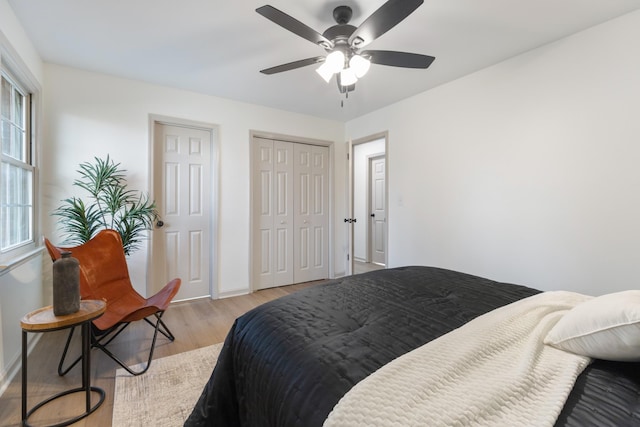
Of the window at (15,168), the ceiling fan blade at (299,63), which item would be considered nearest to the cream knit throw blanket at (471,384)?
the ceiling fan blade at (299,63)

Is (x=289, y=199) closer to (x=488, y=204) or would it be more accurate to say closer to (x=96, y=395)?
(x=488, y=204)

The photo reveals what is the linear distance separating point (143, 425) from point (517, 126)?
11.1ft

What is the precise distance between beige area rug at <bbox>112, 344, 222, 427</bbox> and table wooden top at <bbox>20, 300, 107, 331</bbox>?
0.55m

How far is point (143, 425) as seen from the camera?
4.89ft

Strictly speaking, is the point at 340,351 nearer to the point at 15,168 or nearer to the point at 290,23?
the point at 290,23

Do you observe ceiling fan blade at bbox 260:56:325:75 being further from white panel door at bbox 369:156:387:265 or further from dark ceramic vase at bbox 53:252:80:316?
white panel door at bbox 369:156:387:265

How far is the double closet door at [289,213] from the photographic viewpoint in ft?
12.7

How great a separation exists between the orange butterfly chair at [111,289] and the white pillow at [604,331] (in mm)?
2233

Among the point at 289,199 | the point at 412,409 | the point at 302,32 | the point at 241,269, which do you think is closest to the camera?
the point at 412,409

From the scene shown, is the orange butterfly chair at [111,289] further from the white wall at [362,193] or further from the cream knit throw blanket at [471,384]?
the white wall at [362,193]

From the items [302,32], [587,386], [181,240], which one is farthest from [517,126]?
[181,240]

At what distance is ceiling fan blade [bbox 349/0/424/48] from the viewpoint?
4.53ft

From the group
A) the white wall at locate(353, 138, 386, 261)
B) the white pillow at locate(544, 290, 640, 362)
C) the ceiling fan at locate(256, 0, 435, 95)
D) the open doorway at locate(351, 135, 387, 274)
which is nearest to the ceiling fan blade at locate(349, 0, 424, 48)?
the ceiling fan at locate(256, 0, 435, 95)

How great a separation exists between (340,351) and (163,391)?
4.77 feet
